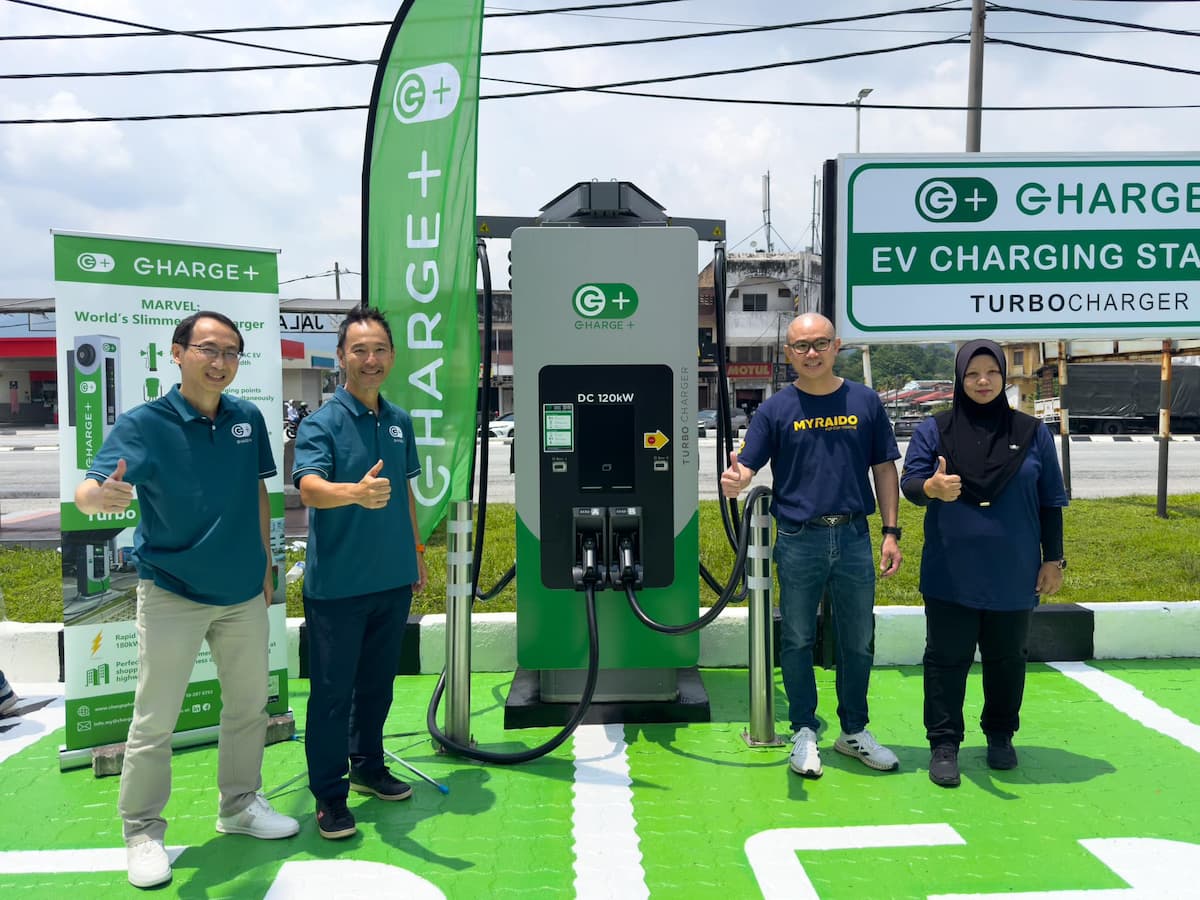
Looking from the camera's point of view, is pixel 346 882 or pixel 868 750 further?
pixel 868 750

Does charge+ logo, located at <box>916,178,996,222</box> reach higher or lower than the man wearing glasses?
higher

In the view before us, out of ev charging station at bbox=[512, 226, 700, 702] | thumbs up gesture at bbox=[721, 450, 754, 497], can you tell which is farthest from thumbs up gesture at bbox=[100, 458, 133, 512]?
thumbs up gesture at bbox=[721, 450, 754, 497]

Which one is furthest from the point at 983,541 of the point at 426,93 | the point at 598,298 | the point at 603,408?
the point at 426,93

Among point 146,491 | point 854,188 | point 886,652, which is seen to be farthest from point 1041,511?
point 146,491

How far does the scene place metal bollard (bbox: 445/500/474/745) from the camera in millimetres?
3727

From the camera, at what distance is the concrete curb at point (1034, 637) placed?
4793mm

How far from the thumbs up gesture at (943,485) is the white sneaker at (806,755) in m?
1.07

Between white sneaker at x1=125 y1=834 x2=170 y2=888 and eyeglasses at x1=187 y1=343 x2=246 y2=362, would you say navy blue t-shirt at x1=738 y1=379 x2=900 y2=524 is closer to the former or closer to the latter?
eyeglasses at x1=187 y1=343 x2=246 y2=362

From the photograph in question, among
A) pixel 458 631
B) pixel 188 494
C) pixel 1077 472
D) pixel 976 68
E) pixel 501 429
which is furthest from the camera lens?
pixel 501 429

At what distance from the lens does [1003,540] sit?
3355mm

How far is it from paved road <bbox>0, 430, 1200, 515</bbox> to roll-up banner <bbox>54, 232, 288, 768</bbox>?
9.27 metres

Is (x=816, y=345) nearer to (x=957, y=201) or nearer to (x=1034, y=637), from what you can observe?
(x=957, y=201)

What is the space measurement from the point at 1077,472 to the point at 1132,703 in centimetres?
1410

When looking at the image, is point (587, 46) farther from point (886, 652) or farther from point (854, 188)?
point (886, 652)
